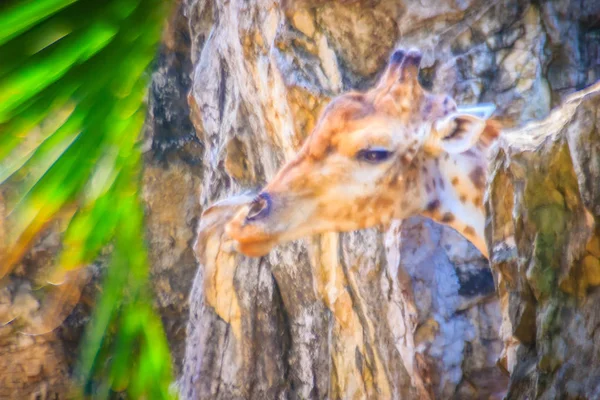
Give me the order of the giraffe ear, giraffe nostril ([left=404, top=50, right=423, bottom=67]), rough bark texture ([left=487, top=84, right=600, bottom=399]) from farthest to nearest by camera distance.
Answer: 1. giraffe nostril ([left=404, top=50, right=423, bottom=67])
2. the giraffe ear
3. rough bark texture ([left=487, top=84, right=600, bottom=399])

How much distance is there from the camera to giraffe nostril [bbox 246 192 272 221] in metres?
1.57

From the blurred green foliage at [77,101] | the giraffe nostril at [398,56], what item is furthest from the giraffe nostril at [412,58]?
the blurred green foliage at [77,101]

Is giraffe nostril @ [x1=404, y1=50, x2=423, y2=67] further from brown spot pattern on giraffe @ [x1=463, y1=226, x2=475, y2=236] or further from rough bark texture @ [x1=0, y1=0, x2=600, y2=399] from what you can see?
brown spot pattern on giraffe @ [x1=463, y1=226, x2=475, y2=236]

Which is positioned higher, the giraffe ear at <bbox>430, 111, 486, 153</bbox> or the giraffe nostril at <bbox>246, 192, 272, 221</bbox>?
the giraffe ear at <bbox>430, 111, 486, 153</bbox>

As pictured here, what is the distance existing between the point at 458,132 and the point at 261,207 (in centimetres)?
39

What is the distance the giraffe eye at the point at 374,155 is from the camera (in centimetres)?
159

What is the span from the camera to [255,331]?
2.34m

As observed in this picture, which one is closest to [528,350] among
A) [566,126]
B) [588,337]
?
[588,337]

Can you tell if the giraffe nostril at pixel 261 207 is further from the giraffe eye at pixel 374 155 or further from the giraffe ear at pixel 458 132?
the giraffe ear at pixel 458 132

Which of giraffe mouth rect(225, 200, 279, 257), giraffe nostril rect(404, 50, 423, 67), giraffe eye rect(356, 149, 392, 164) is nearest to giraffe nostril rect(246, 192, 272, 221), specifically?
giraffe mouth rect(225, 200, 279, 257)

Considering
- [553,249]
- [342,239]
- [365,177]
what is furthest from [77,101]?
[553,249]

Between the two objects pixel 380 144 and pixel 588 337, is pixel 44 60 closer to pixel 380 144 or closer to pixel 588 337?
pixel 380 144

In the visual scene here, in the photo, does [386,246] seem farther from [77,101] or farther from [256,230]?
[77,101]

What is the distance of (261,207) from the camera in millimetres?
1582
